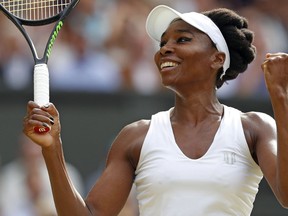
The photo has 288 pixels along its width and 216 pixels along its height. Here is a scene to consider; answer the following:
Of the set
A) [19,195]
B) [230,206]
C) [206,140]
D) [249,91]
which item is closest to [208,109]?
[206,140]

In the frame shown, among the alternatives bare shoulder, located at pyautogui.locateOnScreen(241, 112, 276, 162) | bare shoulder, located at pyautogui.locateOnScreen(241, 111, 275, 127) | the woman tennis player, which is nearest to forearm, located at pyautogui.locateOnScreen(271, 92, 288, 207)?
the woman tennis player

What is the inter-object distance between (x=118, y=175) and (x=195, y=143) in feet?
1.33

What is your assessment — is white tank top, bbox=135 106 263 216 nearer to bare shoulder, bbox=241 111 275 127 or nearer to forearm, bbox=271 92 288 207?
bare shoulder, bbox=241 111 275 127

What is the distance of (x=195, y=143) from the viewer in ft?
16.5

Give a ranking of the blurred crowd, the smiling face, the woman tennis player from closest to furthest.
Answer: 1. the woman tennis player
2. the smiling face
3. the blurred crowd

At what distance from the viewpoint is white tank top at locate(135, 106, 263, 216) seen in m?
4.86

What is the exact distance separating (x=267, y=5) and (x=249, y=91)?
1.48 m

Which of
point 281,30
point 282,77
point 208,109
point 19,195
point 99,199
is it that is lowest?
point 19,195

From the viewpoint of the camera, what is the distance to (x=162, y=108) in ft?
28.3

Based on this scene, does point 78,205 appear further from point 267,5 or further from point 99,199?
point 267,5

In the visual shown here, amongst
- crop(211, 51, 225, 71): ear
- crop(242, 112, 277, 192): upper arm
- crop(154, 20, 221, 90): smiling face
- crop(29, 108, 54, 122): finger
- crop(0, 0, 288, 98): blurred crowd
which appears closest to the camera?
crop(29, 108, 54, 122): finger

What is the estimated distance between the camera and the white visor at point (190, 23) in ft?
16.8

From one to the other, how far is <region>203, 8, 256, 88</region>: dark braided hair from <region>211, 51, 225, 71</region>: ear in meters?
0.08

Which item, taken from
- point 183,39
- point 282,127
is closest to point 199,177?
point 282,127
